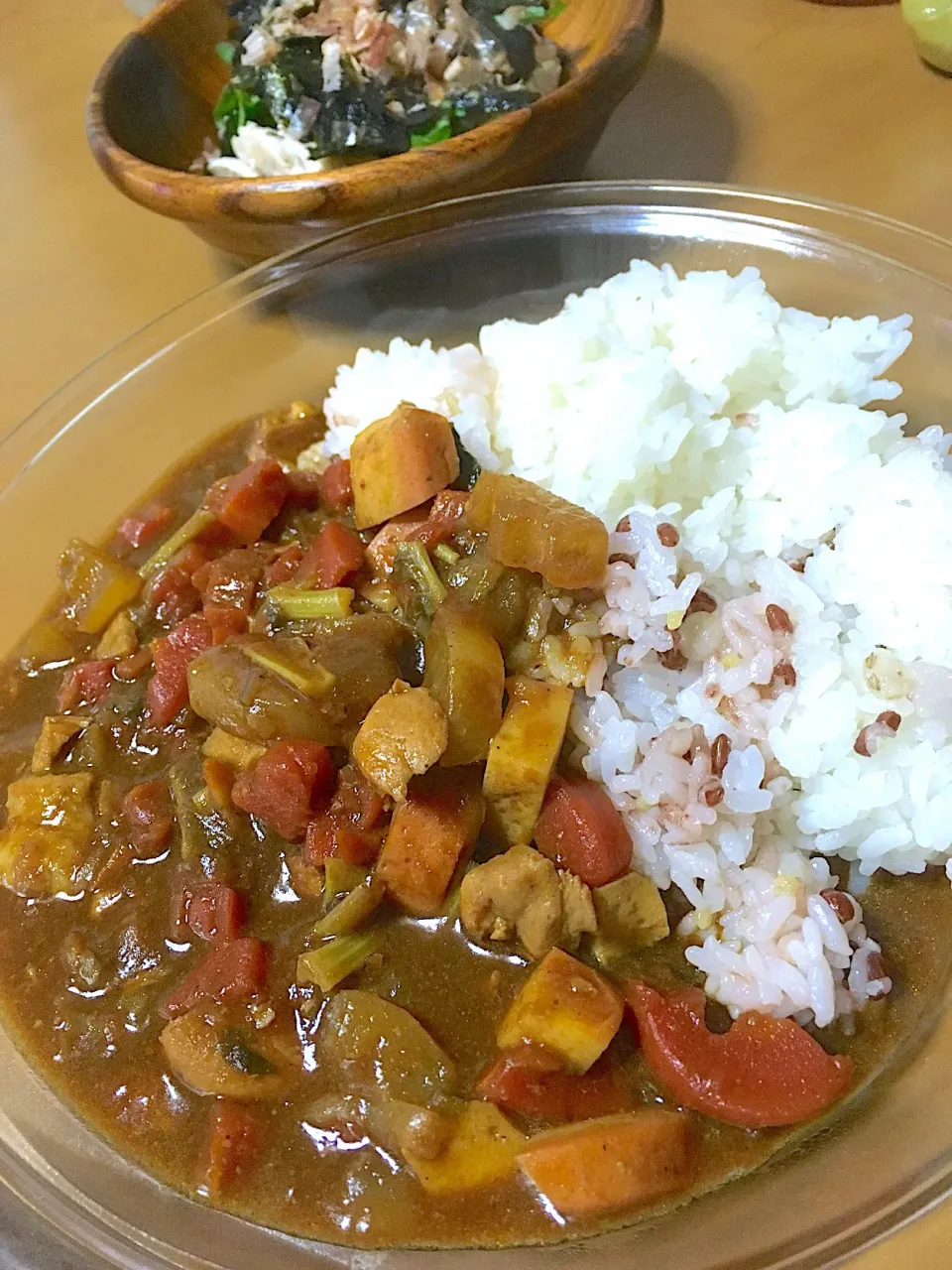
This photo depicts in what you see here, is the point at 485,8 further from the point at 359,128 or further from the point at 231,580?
the point at 231,580

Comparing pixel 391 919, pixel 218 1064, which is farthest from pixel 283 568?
pixel 218 1064

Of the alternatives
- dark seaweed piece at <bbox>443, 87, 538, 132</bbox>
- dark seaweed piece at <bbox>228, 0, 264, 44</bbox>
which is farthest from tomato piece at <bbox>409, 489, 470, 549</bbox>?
dark seaweed piece at <bbox>228, 0, 264, 44</bbox>

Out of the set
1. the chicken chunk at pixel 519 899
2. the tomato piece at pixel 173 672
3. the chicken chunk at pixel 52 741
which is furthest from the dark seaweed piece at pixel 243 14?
the chicken chunk at pixel 519 899

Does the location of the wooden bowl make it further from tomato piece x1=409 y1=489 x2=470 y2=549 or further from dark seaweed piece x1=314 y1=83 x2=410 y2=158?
tomato piece x1=409 y1=489 x2=470 y2=549

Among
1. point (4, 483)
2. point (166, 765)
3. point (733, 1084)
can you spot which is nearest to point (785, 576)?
point (733, 1084)

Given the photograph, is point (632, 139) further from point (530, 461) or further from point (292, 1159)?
point (292, 1159)

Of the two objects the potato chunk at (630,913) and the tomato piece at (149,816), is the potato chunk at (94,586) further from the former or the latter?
the potato chunk at (630,913)
